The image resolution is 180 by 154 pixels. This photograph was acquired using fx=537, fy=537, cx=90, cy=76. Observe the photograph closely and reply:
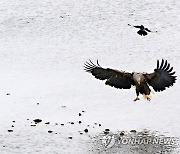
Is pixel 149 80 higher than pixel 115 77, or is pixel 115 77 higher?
pixel 115 77

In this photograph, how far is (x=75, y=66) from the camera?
18.5 m

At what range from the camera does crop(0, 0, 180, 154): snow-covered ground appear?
11680 millimetres

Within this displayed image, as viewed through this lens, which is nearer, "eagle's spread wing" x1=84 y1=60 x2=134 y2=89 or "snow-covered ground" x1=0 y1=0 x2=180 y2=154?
"eagle's spread wing" x1=84 y1=60 x2=134 y2=89

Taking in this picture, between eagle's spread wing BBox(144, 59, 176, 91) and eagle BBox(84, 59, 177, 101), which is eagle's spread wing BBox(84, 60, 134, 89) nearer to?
eagle BBox(84, 59, 177, 101)

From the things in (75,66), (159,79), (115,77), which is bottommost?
(159,79)

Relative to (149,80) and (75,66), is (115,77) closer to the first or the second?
(149,80)

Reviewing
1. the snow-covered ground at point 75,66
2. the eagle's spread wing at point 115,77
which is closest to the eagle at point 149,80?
the eagle's spread wing at point 115,77

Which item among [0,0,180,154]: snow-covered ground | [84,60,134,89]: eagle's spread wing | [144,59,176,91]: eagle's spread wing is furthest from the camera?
[0,0,180,154]: snow-covered ground

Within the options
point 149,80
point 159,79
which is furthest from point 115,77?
point 159,79

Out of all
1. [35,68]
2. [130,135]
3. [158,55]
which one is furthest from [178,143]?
[158,55]

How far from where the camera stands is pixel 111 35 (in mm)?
24016

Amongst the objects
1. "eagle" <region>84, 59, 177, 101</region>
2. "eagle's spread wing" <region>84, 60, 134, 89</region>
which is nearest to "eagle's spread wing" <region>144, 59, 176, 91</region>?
"eagle" <region>84, 59, 177, 101</region>

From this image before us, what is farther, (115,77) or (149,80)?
(115,77)

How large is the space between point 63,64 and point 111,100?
510 cm
